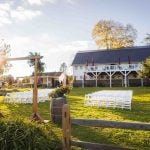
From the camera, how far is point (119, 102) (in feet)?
65.7

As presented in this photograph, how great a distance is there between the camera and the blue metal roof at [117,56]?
2457 inches

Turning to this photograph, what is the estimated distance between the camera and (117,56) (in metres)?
63.6

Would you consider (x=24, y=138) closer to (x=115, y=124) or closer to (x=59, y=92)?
(x=115, y=124)


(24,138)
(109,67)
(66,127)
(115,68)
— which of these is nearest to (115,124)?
(66,127)

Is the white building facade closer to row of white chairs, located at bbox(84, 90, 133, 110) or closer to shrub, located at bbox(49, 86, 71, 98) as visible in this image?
row of white chairs, located at bbox(84, 90, 133, 110)

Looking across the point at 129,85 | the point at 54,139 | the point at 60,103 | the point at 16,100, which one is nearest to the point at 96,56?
the point at 129,85

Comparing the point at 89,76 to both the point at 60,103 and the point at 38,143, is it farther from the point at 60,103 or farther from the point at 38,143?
the point at 38,143

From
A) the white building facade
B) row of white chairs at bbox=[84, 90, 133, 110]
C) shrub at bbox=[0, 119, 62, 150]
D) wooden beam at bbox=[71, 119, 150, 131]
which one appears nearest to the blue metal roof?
the white building facade

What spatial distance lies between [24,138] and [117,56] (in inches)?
2265

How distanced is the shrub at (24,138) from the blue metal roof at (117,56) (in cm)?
5550

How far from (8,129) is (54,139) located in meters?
1.25

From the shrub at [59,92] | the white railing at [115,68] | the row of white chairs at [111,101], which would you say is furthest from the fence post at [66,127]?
the white railing at [115,68]

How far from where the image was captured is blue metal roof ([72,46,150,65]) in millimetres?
62406

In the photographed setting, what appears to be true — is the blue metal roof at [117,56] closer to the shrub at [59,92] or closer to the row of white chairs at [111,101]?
the row of white chairs at [111,101]
